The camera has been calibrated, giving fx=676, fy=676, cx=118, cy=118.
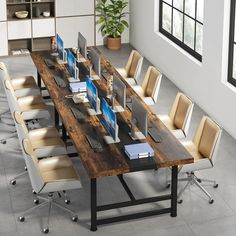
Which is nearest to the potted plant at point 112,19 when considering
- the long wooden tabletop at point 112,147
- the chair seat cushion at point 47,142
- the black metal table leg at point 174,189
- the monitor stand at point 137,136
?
the long wooden tabletop at point 112,147

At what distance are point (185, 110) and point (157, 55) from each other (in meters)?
3.71

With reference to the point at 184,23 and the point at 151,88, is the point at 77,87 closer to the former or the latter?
the point at 151,88

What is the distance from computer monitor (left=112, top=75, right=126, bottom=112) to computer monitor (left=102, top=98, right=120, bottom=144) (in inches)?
16.1

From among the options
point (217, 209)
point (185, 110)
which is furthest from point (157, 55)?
point (217, 209)

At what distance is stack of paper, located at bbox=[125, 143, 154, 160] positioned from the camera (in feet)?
22.9

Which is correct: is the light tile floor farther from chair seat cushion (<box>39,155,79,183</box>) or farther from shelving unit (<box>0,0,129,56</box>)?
shelving unit (<box>0,0,129,56</box>)

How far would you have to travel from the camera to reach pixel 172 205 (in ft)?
24.1

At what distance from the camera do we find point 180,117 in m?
8.46

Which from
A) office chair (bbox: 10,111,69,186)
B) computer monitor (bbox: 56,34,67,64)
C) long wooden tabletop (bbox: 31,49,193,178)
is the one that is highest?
computer monitor (bbox: 56,34,67,64)

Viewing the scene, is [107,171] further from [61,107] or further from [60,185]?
[61,107]

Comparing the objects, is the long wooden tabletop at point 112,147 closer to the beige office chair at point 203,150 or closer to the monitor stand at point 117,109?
the monitor stand at point 117,109

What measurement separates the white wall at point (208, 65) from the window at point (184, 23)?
11 centimetres

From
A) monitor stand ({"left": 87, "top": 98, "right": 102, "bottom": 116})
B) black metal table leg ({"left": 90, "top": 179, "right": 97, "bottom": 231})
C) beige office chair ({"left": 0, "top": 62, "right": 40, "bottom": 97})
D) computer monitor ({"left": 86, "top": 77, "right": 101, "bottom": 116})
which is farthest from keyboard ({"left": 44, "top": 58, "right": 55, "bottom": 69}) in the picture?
black metal table leg ({"left": 90, "top": 179, "right": 97, "bottom": 231})

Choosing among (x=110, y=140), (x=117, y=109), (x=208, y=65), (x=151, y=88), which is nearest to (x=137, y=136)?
(x=110, y=140)
